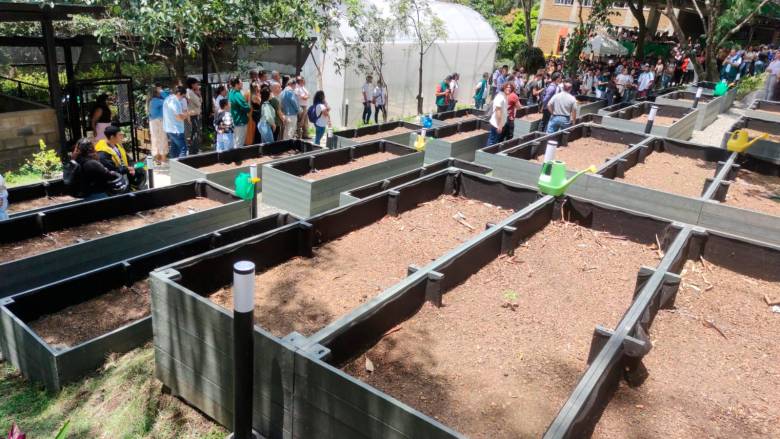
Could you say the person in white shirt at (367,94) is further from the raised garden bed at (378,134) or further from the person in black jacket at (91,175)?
the person in black jacket at (91,175)

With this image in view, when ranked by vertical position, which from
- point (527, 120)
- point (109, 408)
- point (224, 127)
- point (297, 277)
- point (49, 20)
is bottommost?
point (109, 408)

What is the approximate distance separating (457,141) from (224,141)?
539cm

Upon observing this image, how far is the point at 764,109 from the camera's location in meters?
18.8

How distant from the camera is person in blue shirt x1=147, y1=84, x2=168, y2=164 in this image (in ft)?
41.4

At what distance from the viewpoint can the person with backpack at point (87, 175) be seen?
7.96m

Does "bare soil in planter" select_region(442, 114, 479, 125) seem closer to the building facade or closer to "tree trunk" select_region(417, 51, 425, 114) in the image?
"tree trunk" select_region(417, 51, 425, 114)

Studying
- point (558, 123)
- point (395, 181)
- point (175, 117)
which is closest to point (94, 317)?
point (395, 181)

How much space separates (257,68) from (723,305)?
13960 mm

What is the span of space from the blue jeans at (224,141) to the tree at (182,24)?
6.00 ft

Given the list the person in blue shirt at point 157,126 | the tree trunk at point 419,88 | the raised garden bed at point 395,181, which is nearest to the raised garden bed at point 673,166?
the raised garden bed at point 395,181

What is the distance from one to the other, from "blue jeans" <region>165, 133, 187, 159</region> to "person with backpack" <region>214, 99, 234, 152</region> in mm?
724

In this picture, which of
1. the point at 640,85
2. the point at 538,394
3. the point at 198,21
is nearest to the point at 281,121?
the point at 198,21

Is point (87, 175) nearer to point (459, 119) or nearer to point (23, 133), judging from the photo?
point (23, 133)

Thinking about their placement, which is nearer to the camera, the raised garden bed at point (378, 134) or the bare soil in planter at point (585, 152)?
the bare soil in planter at point (585, 152)
